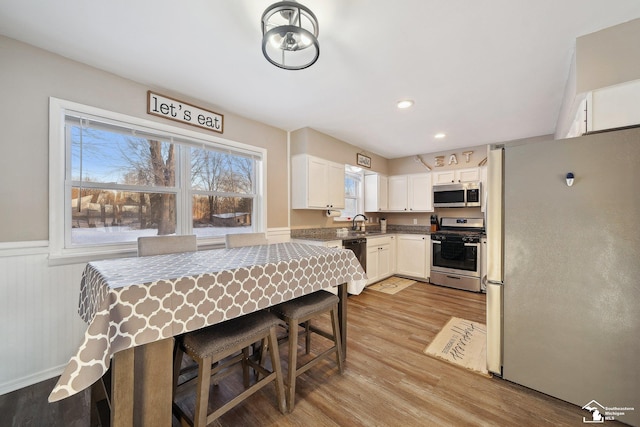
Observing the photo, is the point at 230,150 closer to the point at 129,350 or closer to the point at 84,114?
the point at 84,114

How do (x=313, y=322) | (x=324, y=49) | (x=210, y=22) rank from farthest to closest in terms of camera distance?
(x=313, y=322), (x=324, y=49), (x=210, y=22)

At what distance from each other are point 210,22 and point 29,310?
95.9 inches

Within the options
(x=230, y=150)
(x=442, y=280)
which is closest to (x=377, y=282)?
(x=442, y=280)

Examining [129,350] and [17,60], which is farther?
[17,60]

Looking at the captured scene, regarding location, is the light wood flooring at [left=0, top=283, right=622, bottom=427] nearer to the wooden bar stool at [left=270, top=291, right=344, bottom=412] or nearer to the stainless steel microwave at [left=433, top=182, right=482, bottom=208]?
the wooden bar stool at [left=270, top=291, right=344, bottom=412]

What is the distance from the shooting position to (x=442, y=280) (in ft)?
13.9

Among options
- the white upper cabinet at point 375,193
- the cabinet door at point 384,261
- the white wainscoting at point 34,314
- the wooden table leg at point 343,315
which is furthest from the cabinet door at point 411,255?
the white wainscoting at point 34,314

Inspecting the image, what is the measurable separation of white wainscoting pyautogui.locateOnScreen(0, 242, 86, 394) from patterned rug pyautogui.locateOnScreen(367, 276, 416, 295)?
3.58 meters

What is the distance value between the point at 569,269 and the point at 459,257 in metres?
2.60

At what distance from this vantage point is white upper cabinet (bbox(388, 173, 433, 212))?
4.77m

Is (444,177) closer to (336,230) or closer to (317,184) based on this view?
(336,230)

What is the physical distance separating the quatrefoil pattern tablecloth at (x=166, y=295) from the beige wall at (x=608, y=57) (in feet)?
7.44

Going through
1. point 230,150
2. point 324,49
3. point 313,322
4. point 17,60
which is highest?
point 324,49

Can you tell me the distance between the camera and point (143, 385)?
1107mm
